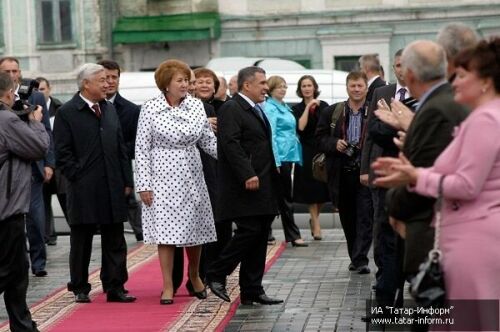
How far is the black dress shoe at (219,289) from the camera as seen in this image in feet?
38.3

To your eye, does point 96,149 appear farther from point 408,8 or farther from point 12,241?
point 408,8

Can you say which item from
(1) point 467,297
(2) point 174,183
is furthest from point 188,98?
(1) point 467,297

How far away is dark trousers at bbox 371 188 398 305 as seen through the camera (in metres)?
10.1

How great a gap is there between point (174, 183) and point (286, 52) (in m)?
23.7

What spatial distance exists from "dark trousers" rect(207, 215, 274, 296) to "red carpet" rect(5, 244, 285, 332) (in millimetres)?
221

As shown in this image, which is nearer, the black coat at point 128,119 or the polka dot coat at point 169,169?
the polka dot coat at point 169,169

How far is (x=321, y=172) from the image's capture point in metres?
15.0

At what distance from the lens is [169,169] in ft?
38.9

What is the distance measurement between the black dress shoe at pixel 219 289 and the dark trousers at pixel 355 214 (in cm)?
238

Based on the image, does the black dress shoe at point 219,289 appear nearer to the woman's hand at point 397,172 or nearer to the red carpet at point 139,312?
the red carpet at point 139,312

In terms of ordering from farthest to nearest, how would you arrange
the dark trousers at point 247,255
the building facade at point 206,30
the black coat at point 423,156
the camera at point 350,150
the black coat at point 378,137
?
the building facade at point 206,30 → the camera at point 350,150 → the dark trousers at point 247,255 → the black coat at point 378,137 → the black coat at point 423,156

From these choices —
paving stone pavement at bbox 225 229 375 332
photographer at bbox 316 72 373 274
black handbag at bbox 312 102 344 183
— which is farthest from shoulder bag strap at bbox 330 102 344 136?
paving stone pavement at bbox 225 229 375 332

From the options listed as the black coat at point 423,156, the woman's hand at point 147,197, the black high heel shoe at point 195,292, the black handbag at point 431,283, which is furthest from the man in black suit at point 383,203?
the black handbag at point 431,283

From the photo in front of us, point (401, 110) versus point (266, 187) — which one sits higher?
point (401, 110)
